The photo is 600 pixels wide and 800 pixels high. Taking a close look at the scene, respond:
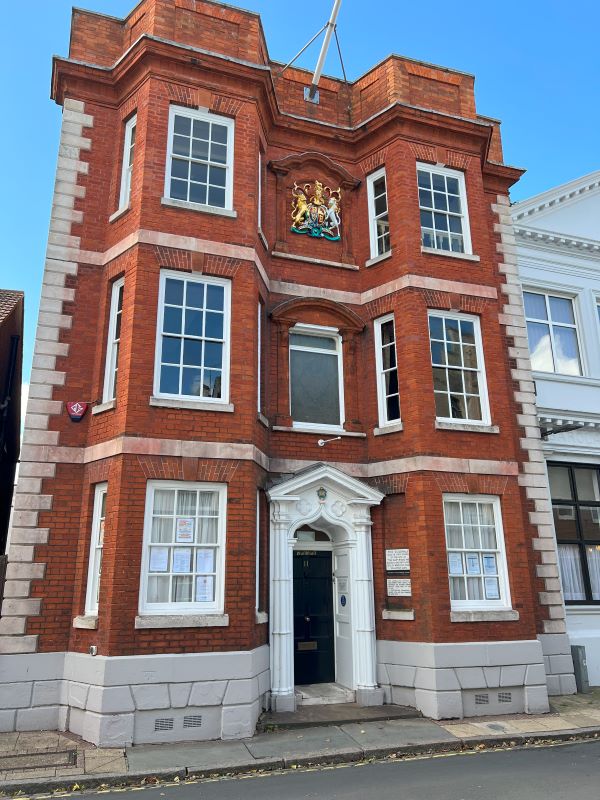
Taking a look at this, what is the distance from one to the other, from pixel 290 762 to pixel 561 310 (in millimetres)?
12578

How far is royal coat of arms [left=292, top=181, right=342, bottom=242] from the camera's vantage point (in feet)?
44.9

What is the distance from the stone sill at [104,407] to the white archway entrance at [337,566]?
3188mm

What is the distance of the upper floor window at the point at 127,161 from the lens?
12.0 meters

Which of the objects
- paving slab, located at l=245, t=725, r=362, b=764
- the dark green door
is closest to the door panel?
the dark green door

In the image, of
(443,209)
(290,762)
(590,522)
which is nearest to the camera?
(290,762)

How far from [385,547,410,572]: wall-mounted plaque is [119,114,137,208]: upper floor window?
8.36 m

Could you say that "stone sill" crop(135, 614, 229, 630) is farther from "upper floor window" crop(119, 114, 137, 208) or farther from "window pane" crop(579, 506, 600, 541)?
"window pane" crop(579, 506, 600, 541)

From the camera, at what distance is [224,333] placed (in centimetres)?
1119

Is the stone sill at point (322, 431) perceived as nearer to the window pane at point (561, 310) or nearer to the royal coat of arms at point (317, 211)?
the royal coat of arms at point (317, 211)

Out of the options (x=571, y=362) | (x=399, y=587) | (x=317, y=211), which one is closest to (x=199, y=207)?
(x=317, y=211)

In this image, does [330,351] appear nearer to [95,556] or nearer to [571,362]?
[95,556]

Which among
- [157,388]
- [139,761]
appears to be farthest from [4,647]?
[157,388]

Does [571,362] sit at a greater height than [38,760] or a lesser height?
Result: greater

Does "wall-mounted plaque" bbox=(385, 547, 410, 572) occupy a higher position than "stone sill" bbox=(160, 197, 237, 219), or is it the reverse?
"stone sill" bbox=(160, 197, 237, 219)
